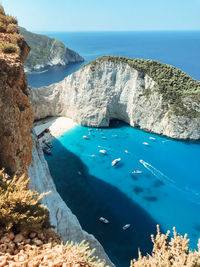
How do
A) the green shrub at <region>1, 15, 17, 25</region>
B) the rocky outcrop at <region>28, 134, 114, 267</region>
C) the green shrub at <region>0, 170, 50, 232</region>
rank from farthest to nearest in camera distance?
1. the rocky outcrop at <region>28, 134, 114, 267</region>
2. the green shrub at <region>1, 15, 17, 25</region>
3. the green shrub at <region>0, 170, 50, 232</region>

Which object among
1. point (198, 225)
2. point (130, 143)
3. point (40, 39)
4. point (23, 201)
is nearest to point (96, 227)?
point (198, 225)

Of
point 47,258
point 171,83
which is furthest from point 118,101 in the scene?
point 47,258

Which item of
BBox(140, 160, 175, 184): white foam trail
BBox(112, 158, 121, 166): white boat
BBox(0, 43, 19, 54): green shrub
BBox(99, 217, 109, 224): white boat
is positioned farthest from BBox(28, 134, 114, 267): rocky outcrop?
BBox(140, 160, 175, 184): white foam trail

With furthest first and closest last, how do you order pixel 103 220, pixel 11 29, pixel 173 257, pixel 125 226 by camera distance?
1. pixel 103 220
2. pixel 125 226
3. pixel 11 29
4. pixel 173 257

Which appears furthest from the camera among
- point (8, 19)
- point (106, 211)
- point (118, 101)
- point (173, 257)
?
point (118, 101)

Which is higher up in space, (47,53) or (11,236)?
(47,53)

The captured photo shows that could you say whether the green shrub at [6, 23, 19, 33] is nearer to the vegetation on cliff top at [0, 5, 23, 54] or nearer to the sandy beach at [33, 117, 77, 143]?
the vegetation on cliff top at [0, 5, 23, 54]

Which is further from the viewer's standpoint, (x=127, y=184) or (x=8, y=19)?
(x=127, y=184)

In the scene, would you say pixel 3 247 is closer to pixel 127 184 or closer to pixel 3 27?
pixel 3 27
